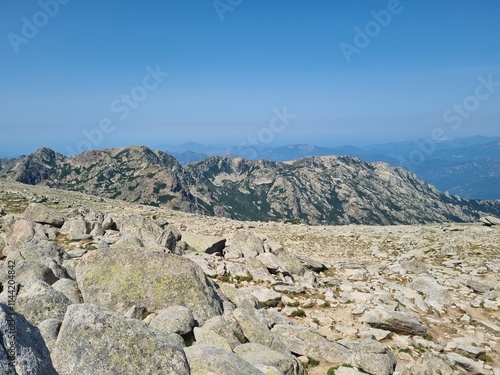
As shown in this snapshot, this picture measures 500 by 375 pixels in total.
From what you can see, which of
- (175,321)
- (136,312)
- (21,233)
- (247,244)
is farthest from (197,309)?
(21,233)

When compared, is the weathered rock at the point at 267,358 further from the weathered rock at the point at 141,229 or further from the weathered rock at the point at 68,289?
the weathered rock at the point at 141,229

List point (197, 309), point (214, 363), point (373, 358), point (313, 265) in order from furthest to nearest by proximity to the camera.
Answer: point (313, 265) → point (197, 309) → point (373, 358) → point (214, 363)

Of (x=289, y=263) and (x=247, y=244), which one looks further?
(x=247, y=244)

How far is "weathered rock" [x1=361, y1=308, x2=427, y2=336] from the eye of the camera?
1798 cm

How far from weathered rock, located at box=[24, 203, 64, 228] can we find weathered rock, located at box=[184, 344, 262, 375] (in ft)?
95.0

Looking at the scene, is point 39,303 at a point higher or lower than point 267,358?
higher

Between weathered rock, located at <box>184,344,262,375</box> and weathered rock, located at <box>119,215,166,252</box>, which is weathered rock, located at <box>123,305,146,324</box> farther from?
weathered rock, located at <box>119,215,166,252</box>

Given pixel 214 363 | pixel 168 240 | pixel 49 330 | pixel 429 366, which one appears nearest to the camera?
pixel 214 363

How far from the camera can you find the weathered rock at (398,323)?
1798 centimetres

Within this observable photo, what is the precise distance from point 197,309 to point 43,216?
2577 cm

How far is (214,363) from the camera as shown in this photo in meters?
9.54

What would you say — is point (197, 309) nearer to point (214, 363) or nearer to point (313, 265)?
point (214, 363)

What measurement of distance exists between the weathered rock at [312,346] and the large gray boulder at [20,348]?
1032cm

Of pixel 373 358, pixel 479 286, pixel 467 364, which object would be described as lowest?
pixel 479 286
